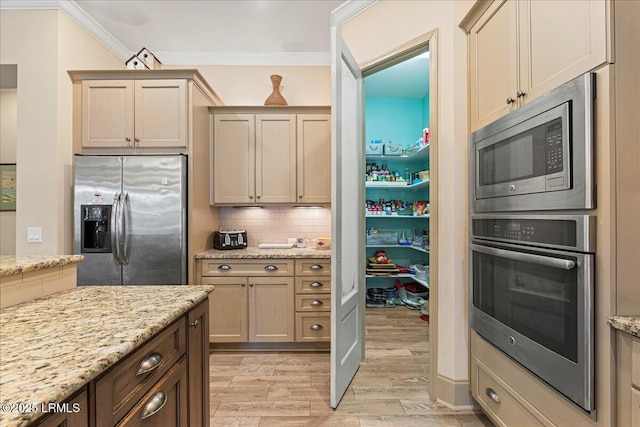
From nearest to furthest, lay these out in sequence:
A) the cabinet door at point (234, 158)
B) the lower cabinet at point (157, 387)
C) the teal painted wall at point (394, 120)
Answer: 1. the lower cabinet at point (157, 387)
2. the cabinet door at point (234, 158)
3. the teal painted wall at point (394, 120)

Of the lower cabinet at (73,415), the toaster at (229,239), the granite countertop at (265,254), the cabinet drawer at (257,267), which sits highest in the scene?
the toaster at (229,239)

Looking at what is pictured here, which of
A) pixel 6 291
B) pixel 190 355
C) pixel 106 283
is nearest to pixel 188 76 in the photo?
pixel 106 283

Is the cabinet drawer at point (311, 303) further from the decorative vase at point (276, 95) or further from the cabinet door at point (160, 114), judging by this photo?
the decorative vase at point (276, 95)

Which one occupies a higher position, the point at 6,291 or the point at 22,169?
the point at 22,169

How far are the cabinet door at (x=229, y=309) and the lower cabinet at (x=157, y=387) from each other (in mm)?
1484

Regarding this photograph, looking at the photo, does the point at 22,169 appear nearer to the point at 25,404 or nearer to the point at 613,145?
the point at 25,404

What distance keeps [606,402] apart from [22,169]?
384cm

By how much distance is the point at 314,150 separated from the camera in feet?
10.6

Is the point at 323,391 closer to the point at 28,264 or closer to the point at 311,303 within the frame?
the point at 311,303

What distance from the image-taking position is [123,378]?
0.84 meters

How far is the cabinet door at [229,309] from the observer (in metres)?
2.91

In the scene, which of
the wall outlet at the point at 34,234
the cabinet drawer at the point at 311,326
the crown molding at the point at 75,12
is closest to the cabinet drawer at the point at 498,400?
the cabinet drawer at the point at 311,326

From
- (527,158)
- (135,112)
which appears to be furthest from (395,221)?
(135,112)

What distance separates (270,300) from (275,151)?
1455mm
